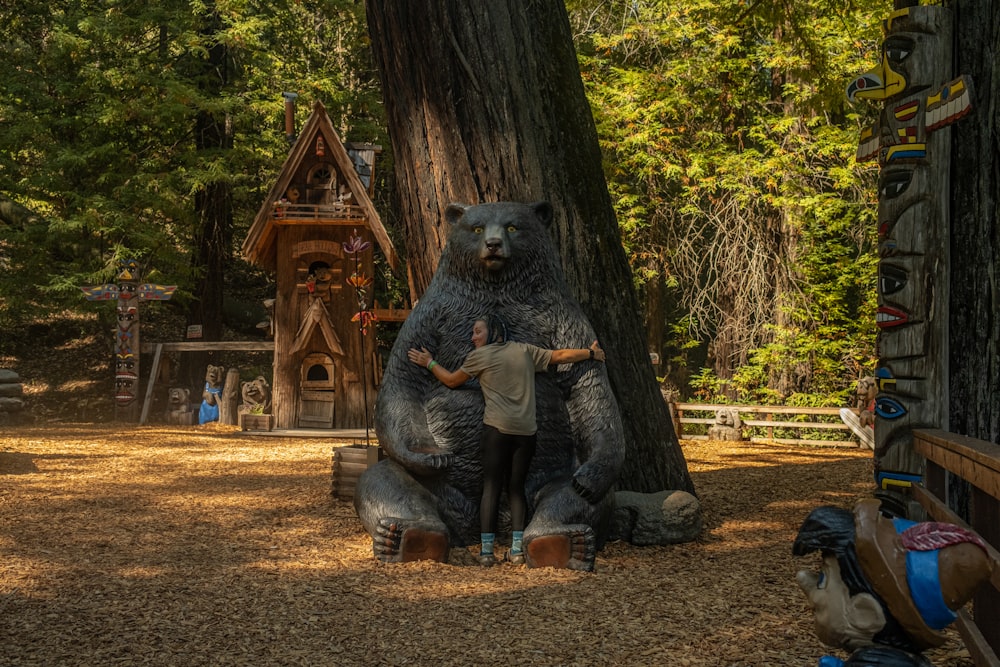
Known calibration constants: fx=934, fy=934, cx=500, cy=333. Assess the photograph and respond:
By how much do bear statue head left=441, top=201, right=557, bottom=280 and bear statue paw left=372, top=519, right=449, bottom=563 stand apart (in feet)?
4.74

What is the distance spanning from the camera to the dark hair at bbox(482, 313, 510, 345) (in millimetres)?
5126

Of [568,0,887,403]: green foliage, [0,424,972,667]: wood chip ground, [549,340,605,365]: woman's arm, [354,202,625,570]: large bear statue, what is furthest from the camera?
[568,0,887,403]: green foliage

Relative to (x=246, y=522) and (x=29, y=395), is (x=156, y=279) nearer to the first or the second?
(x=29, y=395)

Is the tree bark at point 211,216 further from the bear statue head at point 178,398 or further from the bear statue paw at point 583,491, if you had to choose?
the bear statue paw at point 583,491

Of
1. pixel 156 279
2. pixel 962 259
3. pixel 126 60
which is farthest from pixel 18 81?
pixel 962 259

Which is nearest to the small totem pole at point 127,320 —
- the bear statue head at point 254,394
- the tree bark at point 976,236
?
the bear statue head at point 254,394

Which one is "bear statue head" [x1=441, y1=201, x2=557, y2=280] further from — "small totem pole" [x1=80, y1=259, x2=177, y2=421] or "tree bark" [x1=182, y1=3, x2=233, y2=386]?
"tree bark" [x1=182, y1=3, x2=233, y2=386]

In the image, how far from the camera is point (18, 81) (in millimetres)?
15172

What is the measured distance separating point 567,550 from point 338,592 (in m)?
1.16

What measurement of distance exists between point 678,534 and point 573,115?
2.81 metres

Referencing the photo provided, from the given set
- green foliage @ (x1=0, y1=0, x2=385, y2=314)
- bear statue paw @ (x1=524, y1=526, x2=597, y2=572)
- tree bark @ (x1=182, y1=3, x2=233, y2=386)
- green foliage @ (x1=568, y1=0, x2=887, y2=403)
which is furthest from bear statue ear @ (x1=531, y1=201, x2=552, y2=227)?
tree bark @ (x1=182, y1=3, x2=233, y2=386)

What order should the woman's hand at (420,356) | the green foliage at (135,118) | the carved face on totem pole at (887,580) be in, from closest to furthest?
the carved face on totem pole at (887,580) → the woman's hand at (420,356) → the green foliage at (135,118)

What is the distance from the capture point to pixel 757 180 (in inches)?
564

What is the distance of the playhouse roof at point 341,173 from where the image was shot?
12102 millimetres
